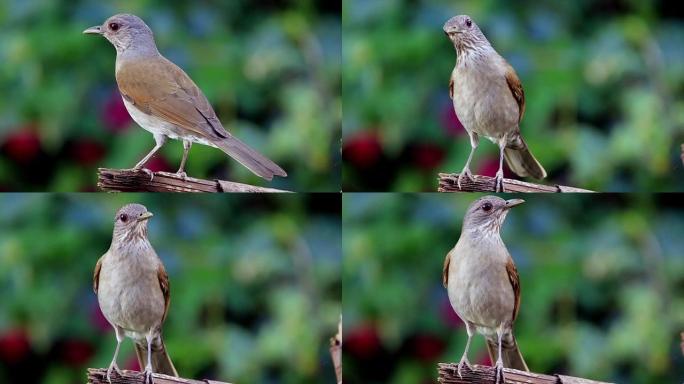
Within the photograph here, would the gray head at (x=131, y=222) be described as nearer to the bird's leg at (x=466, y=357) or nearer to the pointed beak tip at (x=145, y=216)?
the pointed beak tip at (x=145, y=216)

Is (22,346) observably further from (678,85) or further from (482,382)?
(678,85)

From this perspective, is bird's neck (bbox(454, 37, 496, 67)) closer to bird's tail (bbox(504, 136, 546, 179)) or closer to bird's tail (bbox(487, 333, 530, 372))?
bird's tail (bbox(504, 136, 546, 179))

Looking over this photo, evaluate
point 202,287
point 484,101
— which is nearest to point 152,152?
point 202,287

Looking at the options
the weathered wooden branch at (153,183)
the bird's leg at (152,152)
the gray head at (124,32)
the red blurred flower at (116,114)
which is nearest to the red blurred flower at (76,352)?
the weathered wooden branch at (153,183)

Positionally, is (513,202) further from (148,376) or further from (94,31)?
(94,31)

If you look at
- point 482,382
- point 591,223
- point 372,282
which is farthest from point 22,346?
point 591,223

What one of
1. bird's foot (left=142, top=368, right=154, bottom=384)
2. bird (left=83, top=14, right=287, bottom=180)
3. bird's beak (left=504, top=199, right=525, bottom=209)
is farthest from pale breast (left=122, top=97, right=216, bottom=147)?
bird's beak (left=504, top=199, right=525, bottom=209)
